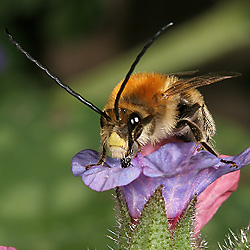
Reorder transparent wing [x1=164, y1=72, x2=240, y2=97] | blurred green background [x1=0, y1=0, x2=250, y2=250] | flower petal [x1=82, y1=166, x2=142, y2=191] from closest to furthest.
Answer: flower petal [x1=82, y1=166, x2=142, y2=191]
transparent wing [x1=164, y1=72, x2=240, y2=97]
blurred green background [x1=0, y1=0, x2=250, y2=250]

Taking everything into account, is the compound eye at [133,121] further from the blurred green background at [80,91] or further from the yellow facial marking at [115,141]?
the blurred green background at [80,91]

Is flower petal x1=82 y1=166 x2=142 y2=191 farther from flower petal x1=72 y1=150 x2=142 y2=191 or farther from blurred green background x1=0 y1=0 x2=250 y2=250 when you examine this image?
blurred green background x1=0 y1=0 x2=250 y2=250

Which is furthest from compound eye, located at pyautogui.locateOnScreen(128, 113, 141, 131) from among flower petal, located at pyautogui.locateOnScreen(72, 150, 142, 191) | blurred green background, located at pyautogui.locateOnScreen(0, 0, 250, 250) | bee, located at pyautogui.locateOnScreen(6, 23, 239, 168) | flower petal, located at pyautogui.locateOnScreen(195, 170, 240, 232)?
blurred green background, located at pyautogui.locateOnScreen(0, 0, 250, 250)

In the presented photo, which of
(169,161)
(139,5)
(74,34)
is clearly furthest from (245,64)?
(169,161)

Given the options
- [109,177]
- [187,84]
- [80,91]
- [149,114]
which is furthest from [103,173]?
[80,91]

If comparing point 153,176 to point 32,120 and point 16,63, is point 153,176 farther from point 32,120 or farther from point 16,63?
point 16,63

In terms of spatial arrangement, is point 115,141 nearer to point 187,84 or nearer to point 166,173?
point 166,173
